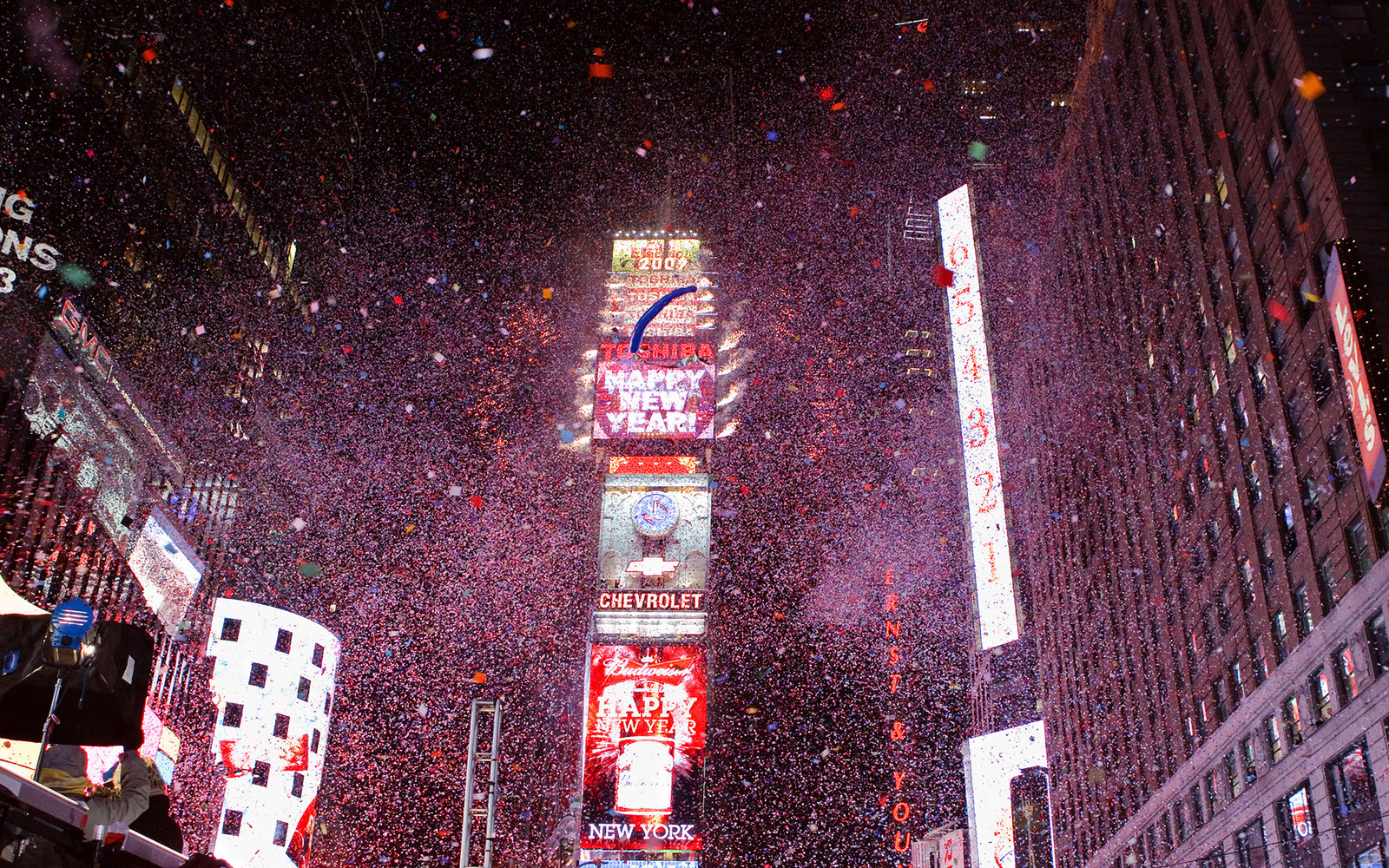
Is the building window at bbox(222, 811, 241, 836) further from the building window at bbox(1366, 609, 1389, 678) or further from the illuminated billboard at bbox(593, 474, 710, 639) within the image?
the building window at bbox(1366, 609, 1389, 678)

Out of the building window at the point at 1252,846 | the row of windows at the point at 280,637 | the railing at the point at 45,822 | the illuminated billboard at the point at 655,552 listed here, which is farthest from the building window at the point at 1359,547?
the railing at the point at 45,822

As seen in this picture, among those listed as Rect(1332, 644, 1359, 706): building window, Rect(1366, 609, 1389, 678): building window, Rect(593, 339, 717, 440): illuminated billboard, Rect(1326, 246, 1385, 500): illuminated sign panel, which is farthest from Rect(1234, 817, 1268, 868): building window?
Rect(593, 339, 717, 440): illuminated billboard

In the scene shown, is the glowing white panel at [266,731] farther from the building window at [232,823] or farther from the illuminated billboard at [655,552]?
the illuminated billboard at [655,552]

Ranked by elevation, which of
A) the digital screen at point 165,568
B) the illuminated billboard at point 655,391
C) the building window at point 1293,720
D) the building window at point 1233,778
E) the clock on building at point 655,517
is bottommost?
the building window at point 1233,778

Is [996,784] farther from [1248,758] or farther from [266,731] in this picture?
[266,731]

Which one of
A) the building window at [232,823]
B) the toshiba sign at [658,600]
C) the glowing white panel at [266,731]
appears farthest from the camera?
the toshiba sign at [658,600]

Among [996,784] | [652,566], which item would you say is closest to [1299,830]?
[996,784]
